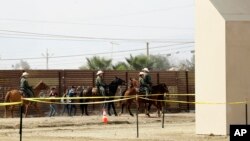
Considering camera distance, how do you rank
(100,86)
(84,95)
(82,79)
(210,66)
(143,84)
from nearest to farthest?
(210,66)
(143,84)
(100,86)
(84,95)
(82,79)

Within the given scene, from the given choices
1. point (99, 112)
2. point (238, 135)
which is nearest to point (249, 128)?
point (238, 135)

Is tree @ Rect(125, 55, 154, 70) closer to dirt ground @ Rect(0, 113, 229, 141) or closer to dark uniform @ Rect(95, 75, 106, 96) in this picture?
dark uniform @ Rect(95, 75, 106, 96)

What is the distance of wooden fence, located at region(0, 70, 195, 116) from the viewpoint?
39094mm

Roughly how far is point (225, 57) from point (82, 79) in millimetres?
21711

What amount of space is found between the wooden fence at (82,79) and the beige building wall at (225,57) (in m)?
19.8

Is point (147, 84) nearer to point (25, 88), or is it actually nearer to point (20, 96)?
point (25, 88)

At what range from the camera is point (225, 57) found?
68.5 ft

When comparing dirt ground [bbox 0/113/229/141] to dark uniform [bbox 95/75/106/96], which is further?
dark uniform [bbox 95/75/106/96]

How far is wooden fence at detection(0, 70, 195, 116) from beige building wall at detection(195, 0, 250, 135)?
19797 mm

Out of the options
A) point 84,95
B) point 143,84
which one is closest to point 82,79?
point 84,95

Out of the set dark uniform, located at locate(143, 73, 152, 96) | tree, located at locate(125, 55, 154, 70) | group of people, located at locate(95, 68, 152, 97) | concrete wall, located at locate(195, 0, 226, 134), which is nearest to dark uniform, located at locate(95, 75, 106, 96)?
group of people, located at locate(95, 68, 152, 97)

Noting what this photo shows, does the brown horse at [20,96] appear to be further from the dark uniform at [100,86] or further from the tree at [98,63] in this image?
the tree at [98,63]

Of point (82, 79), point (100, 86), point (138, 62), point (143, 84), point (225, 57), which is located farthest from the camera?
point (138, 62)

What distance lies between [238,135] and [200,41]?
1037 cm
